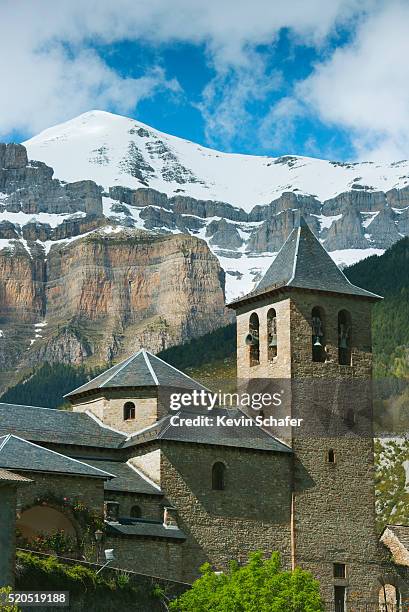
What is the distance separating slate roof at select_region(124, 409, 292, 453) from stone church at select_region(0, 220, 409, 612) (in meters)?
0.09

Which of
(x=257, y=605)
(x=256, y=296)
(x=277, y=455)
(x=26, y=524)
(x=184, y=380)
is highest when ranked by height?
(x=256, y=296)

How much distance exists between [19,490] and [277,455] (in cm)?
1279

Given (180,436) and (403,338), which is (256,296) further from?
(403,338)

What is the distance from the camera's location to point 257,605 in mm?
42594

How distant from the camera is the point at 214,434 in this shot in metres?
51.4

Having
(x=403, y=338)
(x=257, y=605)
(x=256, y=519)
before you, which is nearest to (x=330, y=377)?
(x=256, y=519)

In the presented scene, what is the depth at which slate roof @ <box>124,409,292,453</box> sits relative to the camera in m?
50.4

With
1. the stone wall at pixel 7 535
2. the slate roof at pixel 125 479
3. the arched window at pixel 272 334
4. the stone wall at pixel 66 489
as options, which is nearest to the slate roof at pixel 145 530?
the stone wall at pixel 66 489

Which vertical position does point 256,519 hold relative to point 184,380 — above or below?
below

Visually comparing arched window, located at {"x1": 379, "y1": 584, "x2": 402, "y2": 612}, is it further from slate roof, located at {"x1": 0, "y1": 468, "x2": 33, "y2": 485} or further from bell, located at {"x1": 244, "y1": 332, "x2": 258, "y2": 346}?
slate roof, located at {"x1": 0, "y1": 468, "x2": 33, "y2": 485}

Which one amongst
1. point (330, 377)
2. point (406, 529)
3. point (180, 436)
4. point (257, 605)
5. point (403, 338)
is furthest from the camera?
point (403, 338)

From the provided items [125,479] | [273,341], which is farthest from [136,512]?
[273,341]

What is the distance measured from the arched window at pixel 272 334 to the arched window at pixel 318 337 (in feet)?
5.42

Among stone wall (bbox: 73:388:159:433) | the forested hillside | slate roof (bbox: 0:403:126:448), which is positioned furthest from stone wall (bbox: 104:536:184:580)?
the forested hillside
